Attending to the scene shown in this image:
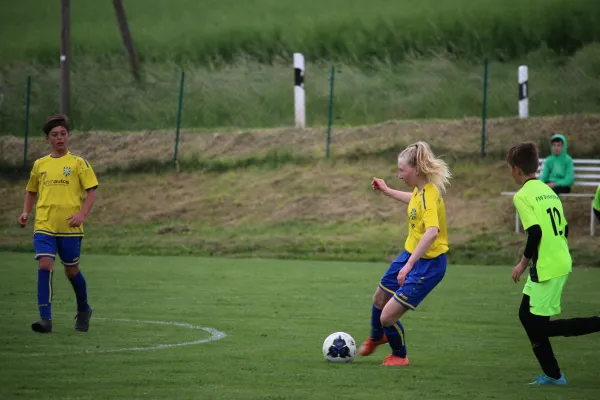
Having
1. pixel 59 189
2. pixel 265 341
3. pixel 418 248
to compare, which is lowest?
pixel 265 341

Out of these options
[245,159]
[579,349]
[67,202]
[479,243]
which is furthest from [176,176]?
[579,349]

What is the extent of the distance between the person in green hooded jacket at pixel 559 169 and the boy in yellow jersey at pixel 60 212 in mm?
12379

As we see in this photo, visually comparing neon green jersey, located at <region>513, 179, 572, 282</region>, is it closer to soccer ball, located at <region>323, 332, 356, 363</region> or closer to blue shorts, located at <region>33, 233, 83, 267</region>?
soccer ball, located at <region>323, 332, 356, 363</region>

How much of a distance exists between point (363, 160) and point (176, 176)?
4799 millimetres

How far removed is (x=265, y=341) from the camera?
1025 centimetres

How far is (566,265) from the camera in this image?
316 inches

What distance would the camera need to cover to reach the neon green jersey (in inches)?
314

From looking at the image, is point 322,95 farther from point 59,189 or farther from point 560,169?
point 59,189

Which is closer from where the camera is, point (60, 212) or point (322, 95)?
point (60, 212)

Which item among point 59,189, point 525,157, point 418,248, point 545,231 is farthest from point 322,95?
point 545,231

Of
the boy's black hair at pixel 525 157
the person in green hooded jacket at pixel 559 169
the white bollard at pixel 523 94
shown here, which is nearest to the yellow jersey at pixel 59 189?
the boy's black hair at pixel 525 157

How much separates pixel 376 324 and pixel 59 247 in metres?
3.45

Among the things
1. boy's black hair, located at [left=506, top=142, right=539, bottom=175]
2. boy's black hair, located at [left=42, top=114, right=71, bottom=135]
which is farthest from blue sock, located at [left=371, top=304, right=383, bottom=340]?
boy's black hair, located at [left=42, top=114, right=71, bottom=135]

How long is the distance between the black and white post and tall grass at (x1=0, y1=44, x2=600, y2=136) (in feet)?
5.40
